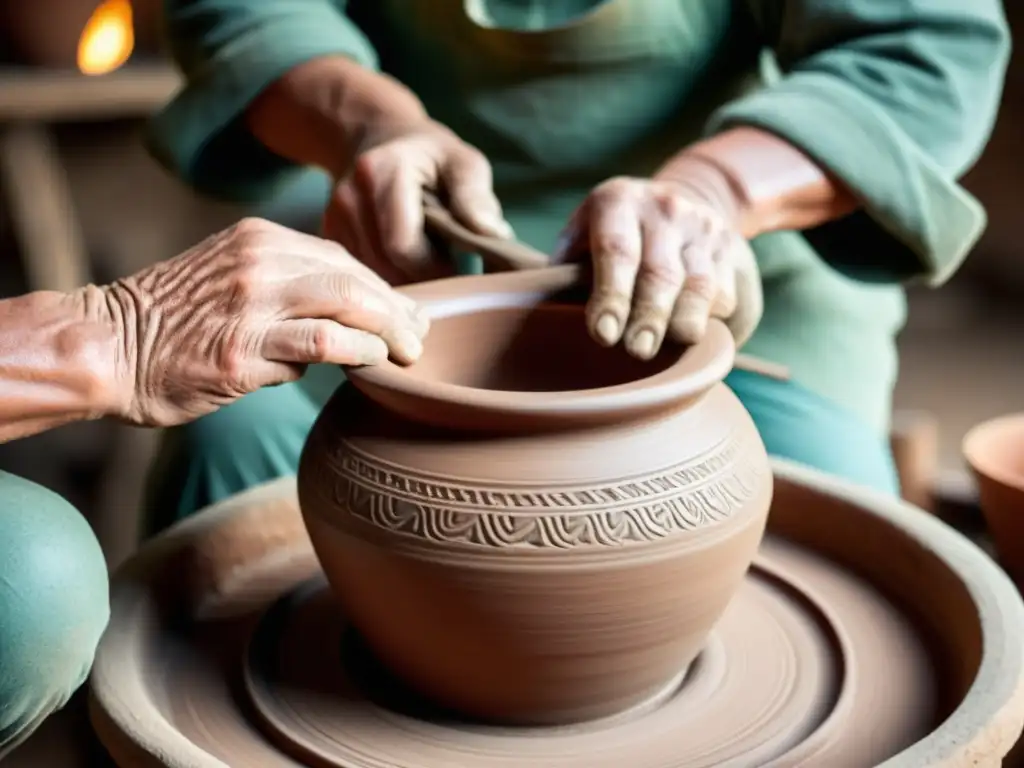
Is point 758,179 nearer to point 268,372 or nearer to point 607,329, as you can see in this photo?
point 607,329

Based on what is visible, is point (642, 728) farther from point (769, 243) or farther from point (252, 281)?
point (769, 243)

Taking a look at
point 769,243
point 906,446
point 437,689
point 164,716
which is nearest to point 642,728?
point 437,689

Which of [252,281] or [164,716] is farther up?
[252,281]

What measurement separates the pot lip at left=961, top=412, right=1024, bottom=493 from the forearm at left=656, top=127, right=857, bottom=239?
1.40ft

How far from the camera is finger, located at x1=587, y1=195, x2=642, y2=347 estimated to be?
0.99 m

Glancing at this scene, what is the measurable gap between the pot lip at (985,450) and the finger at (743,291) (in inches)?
20.3

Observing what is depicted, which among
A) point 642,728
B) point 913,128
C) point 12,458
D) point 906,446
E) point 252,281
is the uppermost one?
point 252,281

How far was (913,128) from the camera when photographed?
1.36 m

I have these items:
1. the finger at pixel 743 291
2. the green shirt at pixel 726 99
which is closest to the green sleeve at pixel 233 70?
the green shirt at pixel 726 99

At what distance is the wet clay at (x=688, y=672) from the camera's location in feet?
3.00

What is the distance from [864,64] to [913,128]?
0.09m

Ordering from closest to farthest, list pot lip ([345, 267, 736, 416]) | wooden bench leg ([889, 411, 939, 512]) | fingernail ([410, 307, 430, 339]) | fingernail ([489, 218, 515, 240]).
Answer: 1. pot lip ([345, 267, 736, 416])
2. fingernail ([410, 307, 430, 339])
3. fingernail ([489, 218, 515, 240])
4. wooden bench leg ([889, 411, 939, 512])

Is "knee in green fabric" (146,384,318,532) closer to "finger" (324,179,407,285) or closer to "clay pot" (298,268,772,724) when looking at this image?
"finger" (324,179,407,285)

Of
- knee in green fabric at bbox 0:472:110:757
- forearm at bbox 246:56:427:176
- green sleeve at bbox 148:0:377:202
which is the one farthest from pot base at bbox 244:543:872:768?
green sleeve at bbox 148:0:377:202
